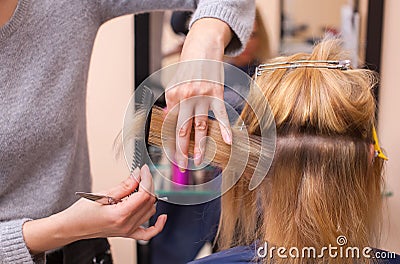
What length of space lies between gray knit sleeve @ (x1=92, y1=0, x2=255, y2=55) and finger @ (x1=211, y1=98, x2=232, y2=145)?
16 centimetres

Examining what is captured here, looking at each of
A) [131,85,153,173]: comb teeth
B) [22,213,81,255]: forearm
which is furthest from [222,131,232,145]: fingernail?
[22,213,81,255]: forearm

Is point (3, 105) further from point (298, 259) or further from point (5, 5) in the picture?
point (298, 259)

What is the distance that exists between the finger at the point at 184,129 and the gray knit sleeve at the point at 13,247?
0.27 metres

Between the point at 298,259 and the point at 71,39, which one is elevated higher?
the point at 71,39

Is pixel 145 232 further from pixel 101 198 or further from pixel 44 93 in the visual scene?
pixel 44 93

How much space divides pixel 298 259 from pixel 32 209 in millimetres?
420

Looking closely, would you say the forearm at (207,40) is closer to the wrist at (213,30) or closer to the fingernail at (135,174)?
the wrist at (213,30)

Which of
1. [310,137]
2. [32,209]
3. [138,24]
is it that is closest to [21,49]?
[32,209]

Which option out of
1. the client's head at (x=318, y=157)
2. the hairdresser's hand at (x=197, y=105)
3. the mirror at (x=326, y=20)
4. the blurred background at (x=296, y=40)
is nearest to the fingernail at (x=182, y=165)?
the hairdresser's hand at (x=197, y=105)

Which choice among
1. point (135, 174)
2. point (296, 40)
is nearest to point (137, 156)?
point (135, 174)

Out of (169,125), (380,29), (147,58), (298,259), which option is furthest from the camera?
(147,58)

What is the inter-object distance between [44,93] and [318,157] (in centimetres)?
43

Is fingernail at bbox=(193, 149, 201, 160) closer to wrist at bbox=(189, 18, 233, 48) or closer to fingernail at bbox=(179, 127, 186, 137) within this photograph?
fingernail at bbox=(179, 127, 186, 137)

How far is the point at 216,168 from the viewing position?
72cm
